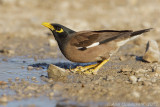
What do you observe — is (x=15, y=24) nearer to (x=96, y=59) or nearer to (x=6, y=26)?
(x=6, y=26)

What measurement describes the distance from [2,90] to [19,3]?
417 inches

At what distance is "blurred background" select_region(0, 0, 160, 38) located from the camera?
43.9 ft

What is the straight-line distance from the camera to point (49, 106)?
496 cm

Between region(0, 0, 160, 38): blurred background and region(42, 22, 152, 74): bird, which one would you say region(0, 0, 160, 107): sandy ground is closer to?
region(0, 0, 160, 38): blurred background

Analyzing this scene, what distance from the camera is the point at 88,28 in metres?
13.2

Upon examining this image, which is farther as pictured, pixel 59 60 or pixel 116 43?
pixel 59 60

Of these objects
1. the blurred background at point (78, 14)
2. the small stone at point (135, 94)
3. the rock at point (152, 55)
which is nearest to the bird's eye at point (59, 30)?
the rock at point (152, 55)

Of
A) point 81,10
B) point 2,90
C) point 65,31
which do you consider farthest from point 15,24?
point 2,90

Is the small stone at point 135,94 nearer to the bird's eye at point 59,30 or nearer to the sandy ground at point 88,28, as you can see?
the sandy ground at point 88,28

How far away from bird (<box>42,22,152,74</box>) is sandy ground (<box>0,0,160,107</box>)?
0.40m

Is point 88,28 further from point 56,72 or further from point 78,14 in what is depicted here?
point 56,72

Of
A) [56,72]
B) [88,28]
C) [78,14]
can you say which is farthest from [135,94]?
[78,14]

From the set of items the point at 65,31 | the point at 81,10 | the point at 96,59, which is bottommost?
the point at 96,59

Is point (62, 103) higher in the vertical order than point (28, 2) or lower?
lower
